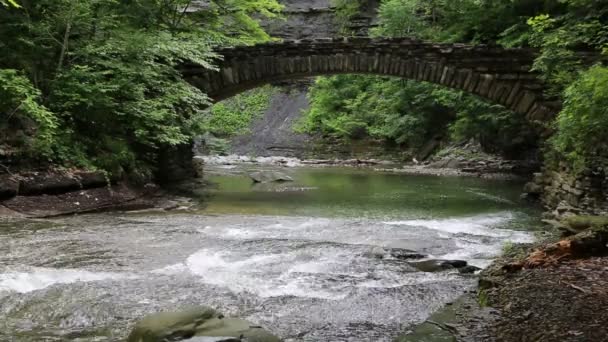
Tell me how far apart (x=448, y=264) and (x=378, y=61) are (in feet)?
37.7

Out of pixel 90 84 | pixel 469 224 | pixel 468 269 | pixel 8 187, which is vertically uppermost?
pixel 90 84

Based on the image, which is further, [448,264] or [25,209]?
[25,209]

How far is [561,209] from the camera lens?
504 inches

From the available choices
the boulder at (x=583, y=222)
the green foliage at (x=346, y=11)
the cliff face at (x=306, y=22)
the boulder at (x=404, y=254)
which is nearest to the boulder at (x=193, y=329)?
the boulder at (x=404, y=254)

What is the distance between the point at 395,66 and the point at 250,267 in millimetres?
11945

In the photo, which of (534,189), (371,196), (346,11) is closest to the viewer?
(534,189)

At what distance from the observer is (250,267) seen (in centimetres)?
771

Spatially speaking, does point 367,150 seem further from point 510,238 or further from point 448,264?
point 448,264

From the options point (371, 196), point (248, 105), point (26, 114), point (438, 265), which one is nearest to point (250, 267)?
point (438, 265)

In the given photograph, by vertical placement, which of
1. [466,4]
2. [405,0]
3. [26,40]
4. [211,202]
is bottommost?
[211,202]

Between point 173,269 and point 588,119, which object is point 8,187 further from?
point 588,119

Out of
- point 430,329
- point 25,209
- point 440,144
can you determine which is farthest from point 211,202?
point 440,144

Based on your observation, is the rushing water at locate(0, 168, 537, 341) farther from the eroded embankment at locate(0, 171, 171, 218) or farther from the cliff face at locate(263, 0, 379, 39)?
the cliff face at locate(263, 0, 379, 39)

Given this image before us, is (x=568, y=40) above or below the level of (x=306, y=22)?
below
